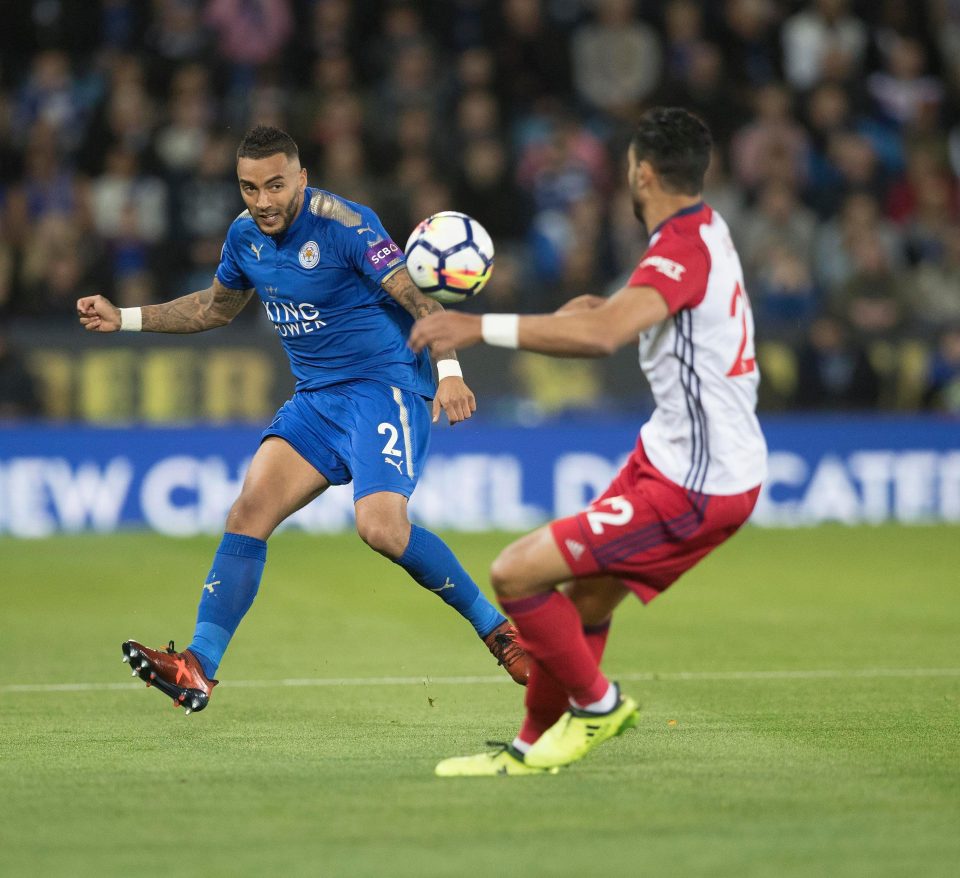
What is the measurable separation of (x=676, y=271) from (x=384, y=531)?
2.02 metres

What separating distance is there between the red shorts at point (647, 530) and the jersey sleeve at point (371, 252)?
1.84 m

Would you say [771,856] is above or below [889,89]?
below

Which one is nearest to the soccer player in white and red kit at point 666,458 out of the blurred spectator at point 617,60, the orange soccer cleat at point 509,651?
the orange soccer cleat at point 509,651

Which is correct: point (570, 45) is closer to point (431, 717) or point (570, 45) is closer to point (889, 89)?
point (889, 89)

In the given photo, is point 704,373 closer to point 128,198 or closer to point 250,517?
point 250,517

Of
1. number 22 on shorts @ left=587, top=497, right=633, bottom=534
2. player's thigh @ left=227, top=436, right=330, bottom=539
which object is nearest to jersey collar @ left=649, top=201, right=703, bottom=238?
number 22 on shorts @ left=587, top=497, right=633, bottom=534

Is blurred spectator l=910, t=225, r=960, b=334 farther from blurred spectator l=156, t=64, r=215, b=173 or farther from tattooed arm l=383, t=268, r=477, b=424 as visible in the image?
tattooed arm l=383, t=268, r=477, b=424

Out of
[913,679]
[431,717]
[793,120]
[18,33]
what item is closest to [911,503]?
[793,120]

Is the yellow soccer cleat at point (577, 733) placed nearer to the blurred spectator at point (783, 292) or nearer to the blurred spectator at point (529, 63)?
the blurred spectator at point (783, 292)

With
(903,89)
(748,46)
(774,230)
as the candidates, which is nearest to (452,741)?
(774,230)

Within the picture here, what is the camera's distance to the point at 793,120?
17125 millimetres

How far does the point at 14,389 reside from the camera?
45.7 feet

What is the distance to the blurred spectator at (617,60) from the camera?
1712cm

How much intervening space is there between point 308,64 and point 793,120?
4.94 m
